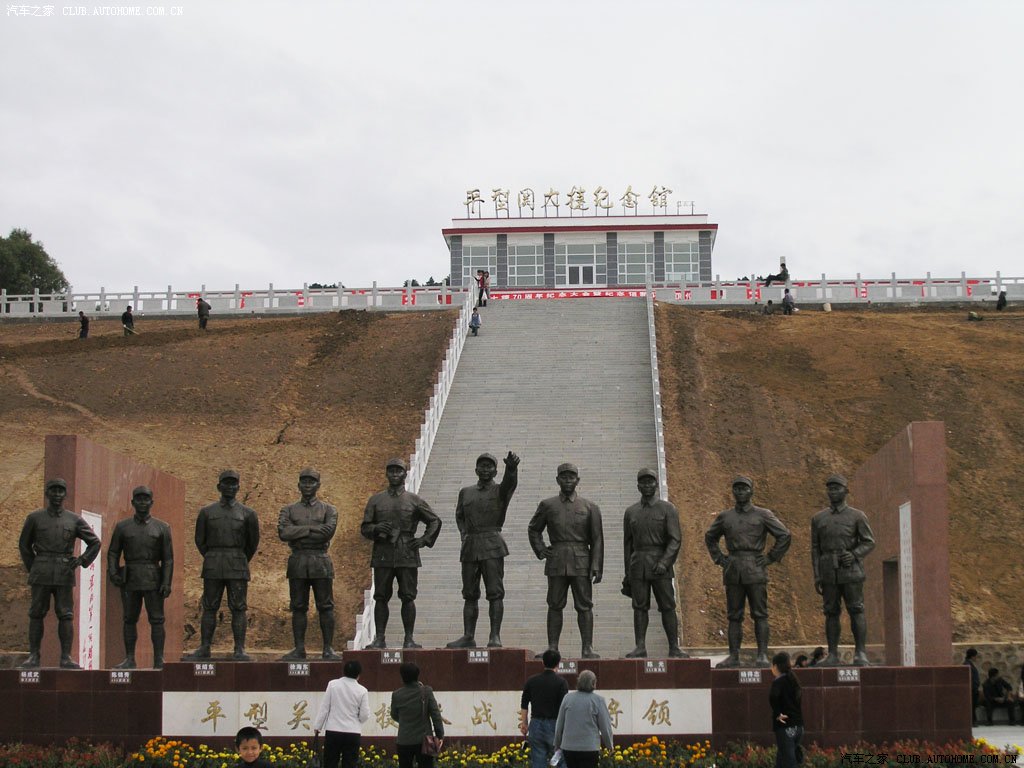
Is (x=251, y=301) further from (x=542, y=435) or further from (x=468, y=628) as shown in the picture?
(x=468, y=628)

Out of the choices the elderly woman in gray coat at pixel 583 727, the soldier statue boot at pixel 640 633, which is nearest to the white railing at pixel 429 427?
the soldier statue boot at pixel 640 633

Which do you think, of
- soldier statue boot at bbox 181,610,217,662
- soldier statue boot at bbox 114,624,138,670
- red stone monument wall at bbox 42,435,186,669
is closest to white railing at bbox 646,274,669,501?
red stone monument wall at bbox 42,435,186,669

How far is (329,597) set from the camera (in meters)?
15.7

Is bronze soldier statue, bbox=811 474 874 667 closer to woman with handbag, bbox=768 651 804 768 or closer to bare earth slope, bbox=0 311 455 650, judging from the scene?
woman with handbag, bbox=768 651 804 768

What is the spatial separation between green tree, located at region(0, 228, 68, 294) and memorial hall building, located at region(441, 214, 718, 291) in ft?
65.6

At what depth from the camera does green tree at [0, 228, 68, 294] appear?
211 ft

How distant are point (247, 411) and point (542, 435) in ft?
24.1

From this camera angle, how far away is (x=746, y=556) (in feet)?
51.0

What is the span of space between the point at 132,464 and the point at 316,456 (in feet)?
32.6

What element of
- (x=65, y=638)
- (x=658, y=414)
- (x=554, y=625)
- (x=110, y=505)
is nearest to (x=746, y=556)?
(x=554, y=625)

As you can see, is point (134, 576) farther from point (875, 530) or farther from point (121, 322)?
point (121, 322)

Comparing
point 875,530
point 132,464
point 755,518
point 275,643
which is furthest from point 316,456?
point 755,518

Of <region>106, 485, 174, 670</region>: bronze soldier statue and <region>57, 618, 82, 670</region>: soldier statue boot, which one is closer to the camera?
<region>57, 618, 82, 670</region>: soldier statue boot

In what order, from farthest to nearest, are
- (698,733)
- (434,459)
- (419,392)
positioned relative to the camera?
(419,392) → (434,459) → (698,733)
